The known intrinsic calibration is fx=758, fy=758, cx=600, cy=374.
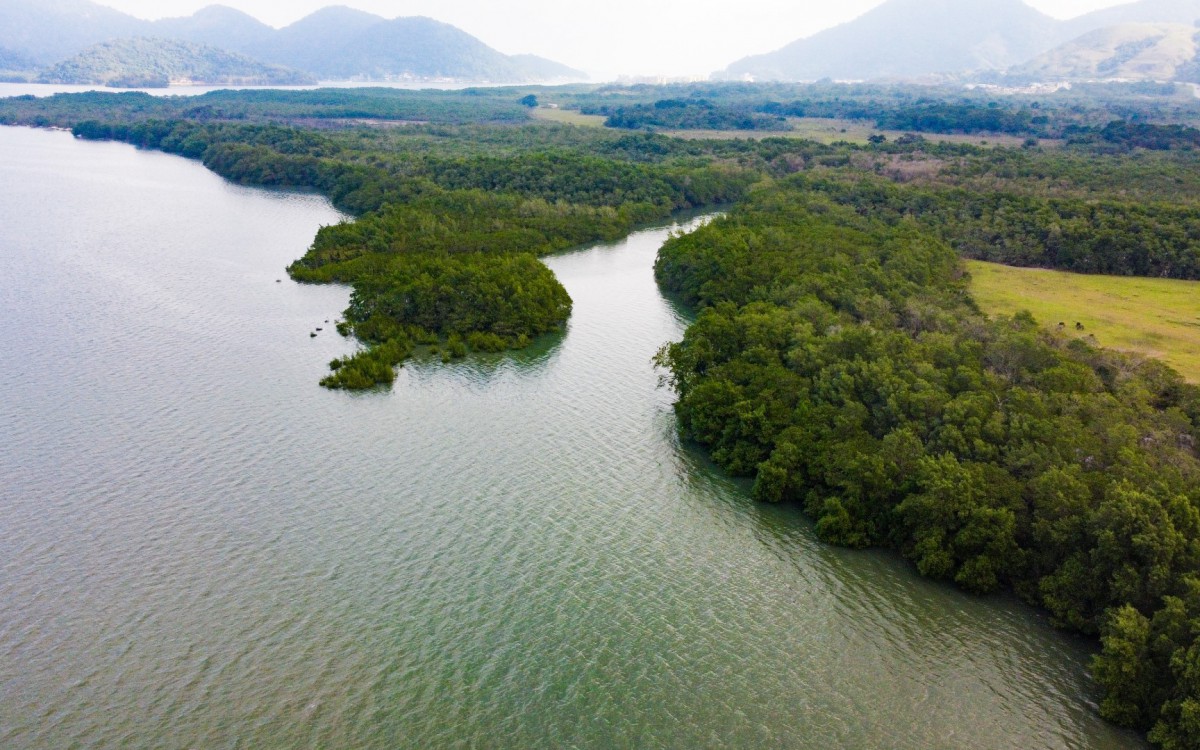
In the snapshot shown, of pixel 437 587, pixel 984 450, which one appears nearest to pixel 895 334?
pixel 984 450

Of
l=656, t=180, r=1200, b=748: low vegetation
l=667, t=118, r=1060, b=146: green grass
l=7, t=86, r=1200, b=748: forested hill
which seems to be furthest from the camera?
l=667, t=118, r=1060, b=146: green grass

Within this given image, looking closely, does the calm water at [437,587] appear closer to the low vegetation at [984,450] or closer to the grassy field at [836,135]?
the low vegetation at [984,450]

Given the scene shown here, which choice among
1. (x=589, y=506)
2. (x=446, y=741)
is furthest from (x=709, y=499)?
(x=446, y=741)

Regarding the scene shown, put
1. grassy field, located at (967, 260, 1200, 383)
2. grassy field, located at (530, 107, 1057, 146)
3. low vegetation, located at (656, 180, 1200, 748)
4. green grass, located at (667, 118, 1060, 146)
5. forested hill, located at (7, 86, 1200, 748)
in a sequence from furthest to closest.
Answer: grassy field, located at (530, 107, 1057, 146), green grass, located at (667, 118, 1060, 146), grassy field, located at (967, 260, 1200, 383), forested hill, located at (7, 86, 1200, 748), low vegetation, located at (656, 180, 1200, 748)

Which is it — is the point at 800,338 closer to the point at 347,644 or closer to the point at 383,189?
the point at 347,644

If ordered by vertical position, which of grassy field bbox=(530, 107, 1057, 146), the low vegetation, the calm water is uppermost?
grassy field bbox=(530, 107, 1057, 146)

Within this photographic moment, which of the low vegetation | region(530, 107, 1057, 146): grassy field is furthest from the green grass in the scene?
the low vegetation

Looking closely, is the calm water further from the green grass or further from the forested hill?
the green grass
